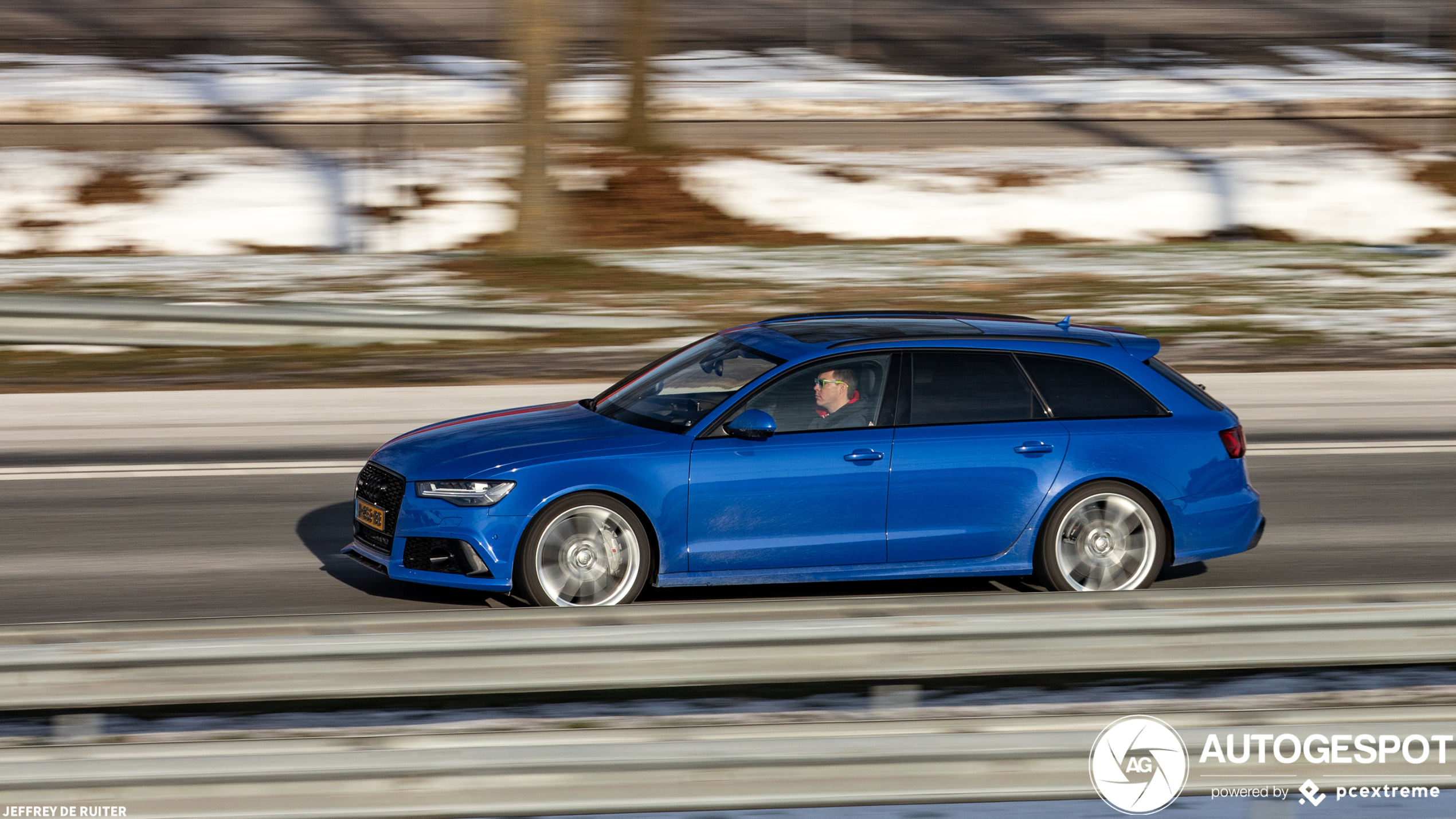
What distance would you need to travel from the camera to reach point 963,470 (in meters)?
7.43

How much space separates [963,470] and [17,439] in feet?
26.4

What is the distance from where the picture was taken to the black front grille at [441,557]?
7109mm

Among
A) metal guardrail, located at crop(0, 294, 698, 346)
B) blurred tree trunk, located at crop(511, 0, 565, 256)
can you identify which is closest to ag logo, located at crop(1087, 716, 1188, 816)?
metal guardrail, located at crop(0, 294, 698, 346)

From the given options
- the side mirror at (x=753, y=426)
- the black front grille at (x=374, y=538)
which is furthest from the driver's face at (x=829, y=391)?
the black front grille at (x=374, y=538)

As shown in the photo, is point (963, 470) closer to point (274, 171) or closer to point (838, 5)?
point (274, 171)

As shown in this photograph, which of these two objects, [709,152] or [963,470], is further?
[709,152]

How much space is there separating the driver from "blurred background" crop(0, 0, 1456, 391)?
7.90 metres

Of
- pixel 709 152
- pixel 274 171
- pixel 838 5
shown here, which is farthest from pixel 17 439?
pixel 838 5

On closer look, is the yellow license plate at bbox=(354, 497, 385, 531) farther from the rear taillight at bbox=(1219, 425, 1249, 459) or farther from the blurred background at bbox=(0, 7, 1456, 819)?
the rear taillight at bbox=(1219, 425, 1249, 459)

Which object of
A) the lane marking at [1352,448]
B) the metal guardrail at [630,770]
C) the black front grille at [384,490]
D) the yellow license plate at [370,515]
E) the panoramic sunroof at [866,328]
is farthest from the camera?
the lane marking at [1352,448]

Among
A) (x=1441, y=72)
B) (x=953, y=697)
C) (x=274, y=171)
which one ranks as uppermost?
(x=1441, y=72)

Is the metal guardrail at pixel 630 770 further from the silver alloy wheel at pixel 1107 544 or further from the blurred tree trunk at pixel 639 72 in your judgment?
the blurred tree trunk at pixel 639 72

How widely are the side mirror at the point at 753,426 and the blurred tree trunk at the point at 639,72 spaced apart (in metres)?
19.6

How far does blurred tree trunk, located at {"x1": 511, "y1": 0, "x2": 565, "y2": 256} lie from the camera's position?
21156mm
